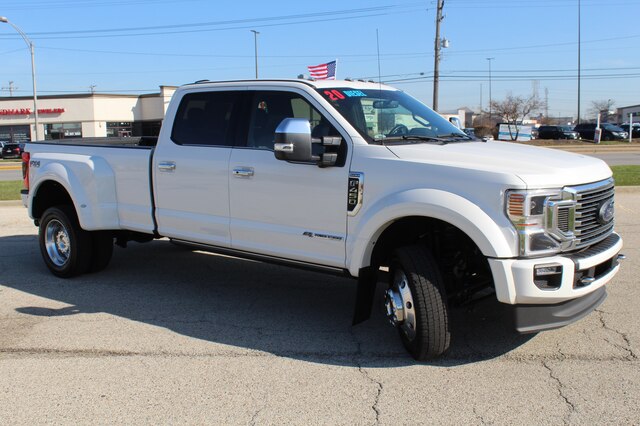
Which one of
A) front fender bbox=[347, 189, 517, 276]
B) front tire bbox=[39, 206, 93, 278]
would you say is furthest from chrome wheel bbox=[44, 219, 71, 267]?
front fender bbox=[347, 189, 517, 276]

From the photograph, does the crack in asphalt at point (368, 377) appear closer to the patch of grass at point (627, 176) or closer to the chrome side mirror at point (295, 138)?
the chrome side mirror at point (295, 138)

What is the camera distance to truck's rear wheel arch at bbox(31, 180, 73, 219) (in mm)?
7066

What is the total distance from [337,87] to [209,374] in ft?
8.57

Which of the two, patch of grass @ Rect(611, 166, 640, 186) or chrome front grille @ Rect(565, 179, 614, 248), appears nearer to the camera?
chrome front grille @ Rect(565, 179, 614, 248)

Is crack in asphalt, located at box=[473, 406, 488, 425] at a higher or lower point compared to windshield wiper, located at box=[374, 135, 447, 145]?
lower

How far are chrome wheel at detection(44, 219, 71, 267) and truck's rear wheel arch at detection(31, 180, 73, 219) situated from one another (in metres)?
0.28

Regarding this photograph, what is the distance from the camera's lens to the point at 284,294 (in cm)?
625

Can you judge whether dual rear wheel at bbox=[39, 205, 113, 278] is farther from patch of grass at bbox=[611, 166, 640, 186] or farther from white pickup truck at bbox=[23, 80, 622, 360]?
patch of grass at bbox=[611, 166, 640, 186]

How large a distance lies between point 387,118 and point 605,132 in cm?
4816

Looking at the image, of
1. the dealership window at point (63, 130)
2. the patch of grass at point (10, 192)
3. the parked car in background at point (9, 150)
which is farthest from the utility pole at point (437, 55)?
the dealership window at point (63, 130)

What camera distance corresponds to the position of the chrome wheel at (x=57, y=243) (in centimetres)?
694

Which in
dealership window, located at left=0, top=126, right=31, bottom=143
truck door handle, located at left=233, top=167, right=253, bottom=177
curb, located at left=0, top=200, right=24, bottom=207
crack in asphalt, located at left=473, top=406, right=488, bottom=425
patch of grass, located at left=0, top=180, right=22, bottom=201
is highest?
dealership window, located at left=0, top=126, right=31, bottom=143

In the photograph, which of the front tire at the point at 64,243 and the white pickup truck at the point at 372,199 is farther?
the front tire at the point at 64,243

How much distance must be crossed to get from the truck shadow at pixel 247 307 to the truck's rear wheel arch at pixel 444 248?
316 mm
